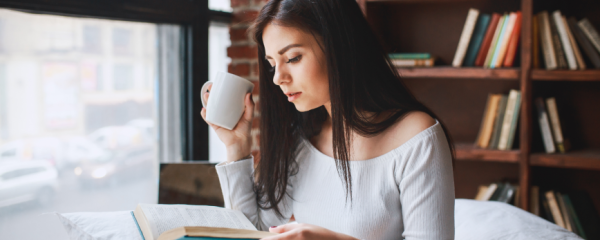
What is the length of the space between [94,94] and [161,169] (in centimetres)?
36

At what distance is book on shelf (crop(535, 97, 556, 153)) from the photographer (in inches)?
67.9

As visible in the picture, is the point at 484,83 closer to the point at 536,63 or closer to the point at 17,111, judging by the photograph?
the point at 536,63

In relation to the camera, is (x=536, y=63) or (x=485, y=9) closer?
(x=536, y=63)

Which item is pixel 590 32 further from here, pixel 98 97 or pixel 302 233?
pixel 98 97

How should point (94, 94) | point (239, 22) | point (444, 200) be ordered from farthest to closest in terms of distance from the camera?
point (239, 22)
point (94, 94)
point (444, 200)

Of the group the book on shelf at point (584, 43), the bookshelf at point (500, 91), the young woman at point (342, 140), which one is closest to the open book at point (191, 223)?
the young woman at point (342, 140)

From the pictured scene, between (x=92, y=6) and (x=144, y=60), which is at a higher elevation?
(x=92, y=6)

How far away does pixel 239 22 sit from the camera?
6.13 feet

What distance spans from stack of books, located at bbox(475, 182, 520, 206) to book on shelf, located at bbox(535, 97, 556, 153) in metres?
0.21

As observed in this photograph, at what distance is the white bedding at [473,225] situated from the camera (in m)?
0.92

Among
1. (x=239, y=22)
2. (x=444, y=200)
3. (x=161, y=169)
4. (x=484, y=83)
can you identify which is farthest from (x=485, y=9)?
(x=161, y=169)

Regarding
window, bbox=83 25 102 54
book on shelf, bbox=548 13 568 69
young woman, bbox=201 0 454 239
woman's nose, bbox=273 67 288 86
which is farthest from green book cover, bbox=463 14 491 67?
window, bbox=83 25 102 54

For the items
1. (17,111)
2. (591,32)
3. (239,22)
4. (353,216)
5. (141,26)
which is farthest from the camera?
(239,22)

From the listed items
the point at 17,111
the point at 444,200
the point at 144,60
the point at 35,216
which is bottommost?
the point at 35,216
